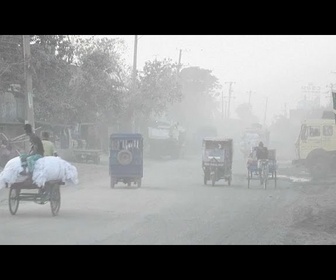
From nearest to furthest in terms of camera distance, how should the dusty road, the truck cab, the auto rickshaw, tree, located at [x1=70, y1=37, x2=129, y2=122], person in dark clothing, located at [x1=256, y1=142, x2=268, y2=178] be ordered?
1. the dusty road
2. person in dark clothing, located at [x1=256, y1=142, x2=268, y2=178]
3. the auto rickshaw
4. the truck cab
5. tree, located at [x1=70, y1=37, x2=129, y2=122]

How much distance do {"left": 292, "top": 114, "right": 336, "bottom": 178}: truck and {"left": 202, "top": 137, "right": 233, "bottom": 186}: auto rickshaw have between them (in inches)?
235

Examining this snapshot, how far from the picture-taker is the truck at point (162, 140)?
2083 inches

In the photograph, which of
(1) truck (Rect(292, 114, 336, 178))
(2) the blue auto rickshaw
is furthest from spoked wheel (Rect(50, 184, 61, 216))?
(1) truck (Rect(292, 114, 336, 178))

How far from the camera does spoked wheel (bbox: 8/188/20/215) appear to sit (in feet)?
52.5

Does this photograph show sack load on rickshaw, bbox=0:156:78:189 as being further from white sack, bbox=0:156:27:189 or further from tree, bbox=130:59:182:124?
tree, bbox=130:59:182:124

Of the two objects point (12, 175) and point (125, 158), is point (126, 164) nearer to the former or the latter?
point (125, 158)

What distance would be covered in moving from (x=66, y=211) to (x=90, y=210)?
657 millimetres

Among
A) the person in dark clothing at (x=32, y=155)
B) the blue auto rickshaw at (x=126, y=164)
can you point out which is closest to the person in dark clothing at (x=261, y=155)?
the blue auto rickshaw at (x=126, y=164)

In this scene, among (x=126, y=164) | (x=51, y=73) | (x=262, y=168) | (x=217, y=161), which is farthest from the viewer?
(x=51, y=73)

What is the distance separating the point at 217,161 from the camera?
28266 millimetres

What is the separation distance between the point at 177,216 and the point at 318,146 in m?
18.5

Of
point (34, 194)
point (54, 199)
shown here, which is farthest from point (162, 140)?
point (34, 194)

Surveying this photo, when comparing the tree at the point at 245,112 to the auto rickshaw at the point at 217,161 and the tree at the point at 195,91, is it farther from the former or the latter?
the auto rickshaw at the point at 217,161
